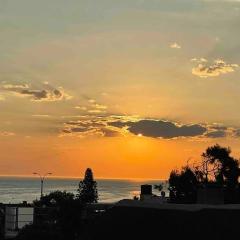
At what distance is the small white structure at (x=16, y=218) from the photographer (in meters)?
35.3

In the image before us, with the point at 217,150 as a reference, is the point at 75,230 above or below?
below

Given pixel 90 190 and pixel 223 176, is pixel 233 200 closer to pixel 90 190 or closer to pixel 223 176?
pixel 223 176

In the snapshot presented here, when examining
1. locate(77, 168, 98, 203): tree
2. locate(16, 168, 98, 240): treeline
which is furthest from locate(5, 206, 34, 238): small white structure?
locate(77, 168, 98, 203): tree

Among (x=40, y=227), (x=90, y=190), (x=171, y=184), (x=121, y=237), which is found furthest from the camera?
(x=90, y=190)

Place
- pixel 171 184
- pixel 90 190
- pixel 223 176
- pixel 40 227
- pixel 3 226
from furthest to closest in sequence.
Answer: pixel 90 190 → pixel 171 184 → pixel 223 176 → pixel 3 226 → pixel 40 227

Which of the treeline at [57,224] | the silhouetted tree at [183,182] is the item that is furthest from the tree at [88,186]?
the treeline at [57,224]

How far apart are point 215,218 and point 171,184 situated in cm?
4216

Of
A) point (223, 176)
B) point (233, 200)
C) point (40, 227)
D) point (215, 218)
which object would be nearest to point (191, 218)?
point (215, 218)

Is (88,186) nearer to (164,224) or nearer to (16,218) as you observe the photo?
(16,218)

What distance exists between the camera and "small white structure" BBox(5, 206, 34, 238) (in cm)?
3531

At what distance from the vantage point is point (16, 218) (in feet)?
117

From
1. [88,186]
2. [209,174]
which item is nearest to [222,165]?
[209,174]

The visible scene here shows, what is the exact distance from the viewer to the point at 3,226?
35656 millimetres

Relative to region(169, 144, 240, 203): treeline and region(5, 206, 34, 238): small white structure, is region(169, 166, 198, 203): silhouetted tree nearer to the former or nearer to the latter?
region(169, 144, 240, 203): treeline
